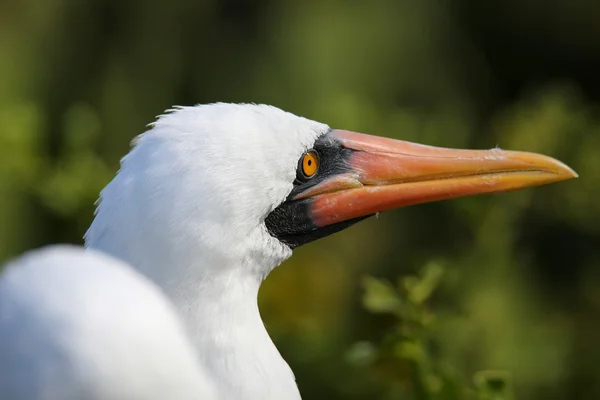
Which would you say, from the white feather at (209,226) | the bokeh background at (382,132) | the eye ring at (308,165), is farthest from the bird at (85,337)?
the bokeh background at (382,132)

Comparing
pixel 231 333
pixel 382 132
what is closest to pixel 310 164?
pixel 231 333

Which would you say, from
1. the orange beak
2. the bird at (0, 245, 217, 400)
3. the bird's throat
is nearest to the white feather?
the bird's throat

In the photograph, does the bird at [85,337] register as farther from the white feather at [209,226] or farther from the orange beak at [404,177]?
the orange beak at [404,177]

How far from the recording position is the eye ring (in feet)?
10.9

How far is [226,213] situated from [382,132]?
2591mm

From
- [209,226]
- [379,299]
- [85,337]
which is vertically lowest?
[379,299]

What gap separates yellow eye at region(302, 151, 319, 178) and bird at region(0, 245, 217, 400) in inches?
55.4

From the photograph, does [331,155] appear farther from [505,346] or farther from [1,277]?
[505,346]

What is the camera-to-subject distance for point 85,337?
1840mm

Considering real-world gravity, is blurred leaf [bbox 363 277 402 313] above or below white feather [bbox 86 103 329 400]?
below

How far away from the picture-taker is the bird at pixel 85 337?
1798mm

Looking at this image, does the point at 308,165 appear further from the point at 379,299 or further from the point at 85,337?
the point at 85,337

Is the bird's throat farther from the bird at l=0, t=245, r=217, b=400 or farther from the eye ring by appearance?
the bird at l=0, t=245, r=217, b=400

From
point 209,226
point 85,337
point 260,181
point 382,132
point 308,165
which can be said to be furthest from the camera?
point 382,132
